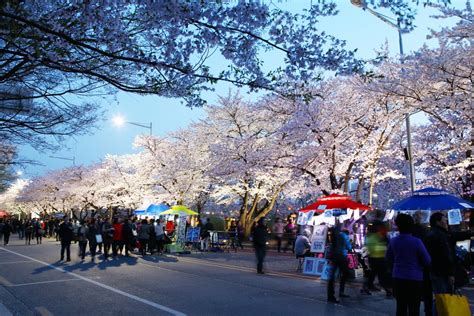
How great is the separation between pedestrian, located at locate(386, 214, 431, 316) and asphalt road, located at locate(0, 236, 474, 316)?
8.35 feet

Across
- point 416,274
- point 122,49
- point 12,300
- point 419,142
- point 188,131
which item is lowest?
point 12,300

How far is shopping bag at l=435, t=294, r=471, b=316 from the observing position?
541 cm

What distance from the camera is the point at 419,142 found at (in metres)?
29.3

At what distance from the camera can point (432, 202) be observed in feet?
41.4

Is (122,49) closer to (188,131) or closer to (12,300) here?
(12,300)

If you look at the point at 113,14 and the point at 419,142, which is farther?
the point at 419,142

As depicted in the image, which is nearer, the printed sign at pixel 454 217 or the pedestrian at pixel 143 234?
the printed sign at pixel 454 217

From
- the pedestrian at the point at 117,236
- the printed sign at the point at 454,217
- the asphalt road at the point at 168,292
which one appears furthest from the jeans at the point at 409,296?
the pedestrian at the point at 117,236

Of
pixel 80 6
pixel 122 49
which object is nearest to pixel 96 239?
pixel 122 49

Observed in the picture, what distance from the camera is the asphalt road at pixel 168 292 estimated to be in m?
8.26

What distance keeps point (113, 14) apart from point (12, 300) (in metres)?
6.85

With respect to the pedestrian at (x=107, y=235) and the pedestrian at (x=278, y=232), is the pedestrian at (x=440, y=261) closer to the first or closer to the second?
the pedestrian at (x=107, y=235)

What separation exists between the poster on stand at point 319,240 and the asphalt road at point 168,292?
980mm

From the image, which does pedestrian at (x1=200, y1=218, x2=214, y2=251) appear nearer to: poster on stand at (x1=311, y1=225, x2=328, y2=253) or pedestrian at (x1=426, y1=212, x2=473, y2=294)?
poster on stand at (x1=311, y1=225, x2=328, y2=253)
